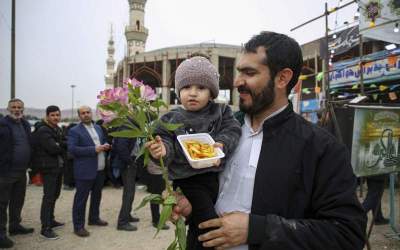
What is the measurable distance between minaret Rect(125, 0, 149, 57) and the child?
149 ft

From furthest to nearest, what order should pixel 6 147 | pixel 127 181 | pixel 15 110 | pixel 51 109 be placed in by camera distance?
pixel 127 181, pixel 51 109, pixel 15 110, pixel 6 147

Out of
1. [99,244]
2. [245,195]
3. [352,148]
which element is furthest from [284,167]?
[99,244]

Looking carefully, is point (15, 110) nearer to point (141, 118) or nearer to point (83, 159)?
point (83, 159)

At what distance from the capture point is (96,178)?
5.67 meters

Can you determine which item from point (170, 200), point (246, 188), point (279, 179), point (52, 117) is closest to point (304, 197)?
point (279, 179)

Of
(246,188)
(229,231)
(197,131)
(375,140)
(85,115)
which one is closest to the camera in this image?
(229,231)

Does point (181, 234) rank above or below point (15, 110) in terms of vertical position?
below

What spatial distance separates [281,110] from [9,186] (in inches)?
198

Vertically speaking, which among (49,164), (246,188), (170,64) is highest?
(170,64)

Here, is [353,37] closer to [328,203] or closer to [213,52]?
[328,203]

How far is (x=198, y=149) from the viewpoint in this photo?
1.51 metres

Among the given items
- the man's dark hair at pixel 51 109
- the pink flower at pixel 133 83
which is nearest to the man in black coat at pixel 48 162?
the man's dark hair at pixel 51 109

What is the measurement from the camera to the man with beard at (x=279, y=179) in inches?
50.7

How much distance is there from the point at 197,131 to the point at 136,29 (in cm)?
4714
